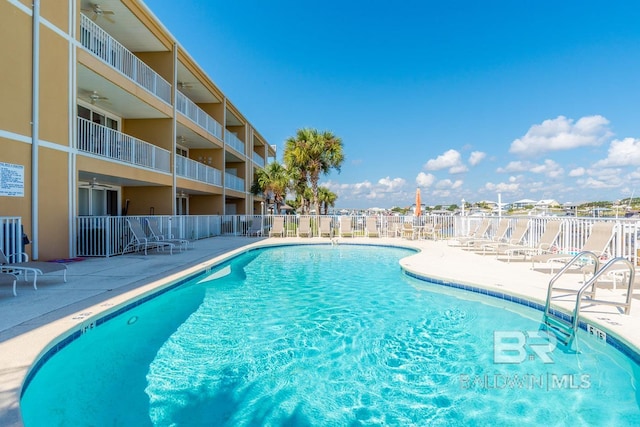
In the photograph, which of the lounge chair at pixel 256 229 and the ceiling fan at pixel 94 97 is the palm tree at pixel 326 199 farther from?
the ceiling fan at pixel 94 97

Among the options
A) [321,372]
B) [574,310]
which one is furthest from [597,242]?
[321,372]

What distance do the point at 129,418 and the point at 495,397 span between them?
10.1 ft

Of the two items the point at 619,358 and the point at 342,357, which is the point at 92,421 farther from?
the point at 619,358

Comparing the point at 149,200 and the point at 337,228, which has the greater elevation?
the point at 149,200

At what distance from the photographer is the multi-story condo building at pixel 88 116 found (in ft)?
24.1

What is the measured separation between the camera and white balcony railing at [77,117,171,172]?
9.42 metres

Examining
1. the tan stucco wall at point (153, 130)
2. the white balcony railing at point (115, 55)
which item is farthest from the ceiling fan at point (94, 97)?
the tan stucco wall at point (153, 130)

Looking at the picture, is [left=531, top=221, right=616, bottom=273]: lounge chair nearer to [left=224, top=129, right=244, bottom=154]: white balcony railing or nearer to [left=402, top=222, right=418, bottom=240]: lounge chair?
[left=402, top=222, right=418, bottom=240]: lounge chair

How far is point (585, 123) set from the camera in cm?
2488

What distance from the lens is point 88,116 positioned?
11586mm

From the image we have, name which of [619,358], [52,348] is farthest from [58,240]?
[619,358]

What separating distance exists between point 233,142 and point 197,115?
582 centimetres

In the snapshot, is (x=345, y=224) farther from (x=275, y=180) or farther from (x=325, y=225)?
(x=275, y=180)

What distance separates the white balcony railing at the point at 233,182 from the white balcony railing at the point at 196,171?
3.81 ft
